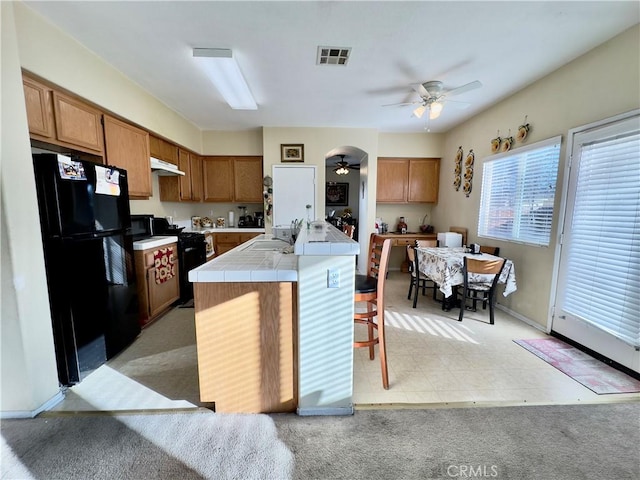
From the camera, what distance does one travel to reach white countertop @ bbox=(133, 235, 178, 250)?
2.77 m

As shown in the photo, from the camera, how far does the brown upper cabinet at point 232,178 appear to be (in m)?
5.05

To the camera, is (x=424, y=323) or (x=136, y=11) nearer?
(x=136, y=11)

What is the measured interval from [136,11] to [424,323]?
12.7ft

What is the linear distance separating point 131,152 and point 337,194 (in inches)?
246

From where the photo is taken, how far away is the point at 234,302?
5.21ft

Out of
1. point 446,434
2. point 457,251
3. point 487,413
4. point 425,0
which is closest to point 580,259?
point 457,251

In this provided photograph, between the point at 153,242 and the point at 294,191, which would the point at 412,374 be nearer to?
the point at 153,242

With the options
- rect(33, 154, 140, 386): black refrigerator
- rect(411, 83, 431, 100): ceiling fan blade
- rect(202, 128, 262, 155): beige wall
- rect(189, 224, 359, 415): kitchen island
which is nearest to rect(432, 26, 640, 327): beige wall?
rect(411, 83, 431, 100): ceiling fan blade

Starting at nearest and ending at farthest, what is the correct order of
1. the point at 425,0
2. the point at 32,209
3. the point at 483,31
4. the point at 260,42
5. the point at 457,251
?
the point at 32,209 → the point at 425,0 → the point at 483,31 → the point at 260,42 → the point at 457,251

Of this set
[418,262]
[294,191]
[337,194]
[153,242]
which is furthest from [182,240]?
[337,194]

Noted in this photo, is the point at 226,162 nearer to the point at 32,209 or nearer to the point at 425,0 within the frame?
the point at 32,209

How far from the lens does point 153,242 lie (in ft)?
9.62

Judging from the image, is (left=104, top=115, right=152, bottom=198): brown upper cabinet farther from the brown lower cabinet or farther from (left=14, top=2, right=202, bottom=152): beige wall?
the brown lower cabinet

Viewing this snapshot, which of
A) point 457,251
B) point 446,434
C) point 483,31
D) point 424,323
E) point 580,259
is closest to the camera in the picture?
point 446,434
